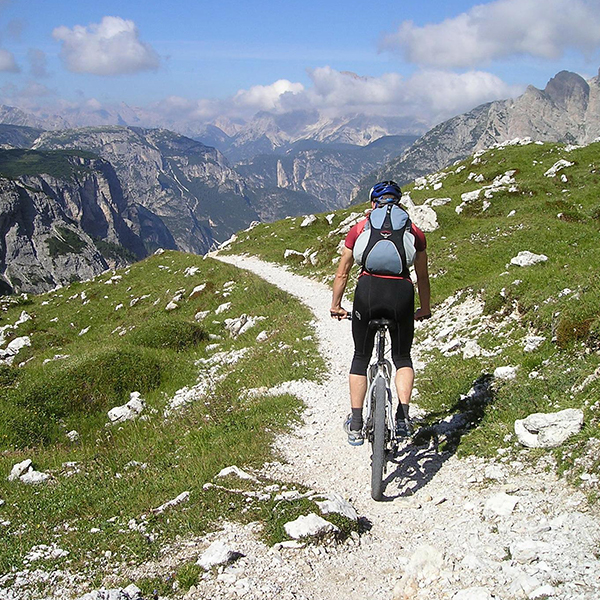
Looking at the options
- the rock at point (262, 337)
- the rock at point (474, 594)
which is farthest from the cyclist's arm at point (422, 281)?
the rock at point (262, 337)

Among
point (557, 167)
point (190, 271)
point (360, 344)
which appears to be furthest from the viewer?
point (557, 167)

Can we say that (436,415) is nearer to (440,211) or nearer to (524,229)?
(524,229)

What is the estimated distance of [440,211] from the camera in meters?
33.8

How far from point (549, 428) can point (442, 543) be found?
2.85 m

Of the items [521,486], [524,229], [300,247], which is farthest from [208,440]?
[300,247]

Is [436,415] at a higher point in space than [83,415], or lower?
higher

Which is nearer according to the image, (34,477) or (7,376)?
(34,477)

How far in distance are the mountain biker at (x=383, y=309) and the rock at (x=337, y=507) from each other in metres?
1.13

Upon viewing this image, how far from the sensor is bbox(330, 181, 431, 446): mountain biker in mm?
7066

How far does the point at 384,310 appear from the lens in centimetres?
709

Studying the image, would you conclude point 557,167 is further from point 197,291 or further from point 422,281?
point 422,281

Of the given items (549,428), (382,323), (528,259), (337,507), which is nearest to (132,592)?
(337,507)

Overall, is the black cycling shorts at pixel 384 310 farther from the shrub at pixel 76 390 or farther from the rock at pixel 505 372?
the shrub at pixel 76 390

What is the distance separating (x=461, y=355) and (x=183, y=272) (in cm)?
2981
